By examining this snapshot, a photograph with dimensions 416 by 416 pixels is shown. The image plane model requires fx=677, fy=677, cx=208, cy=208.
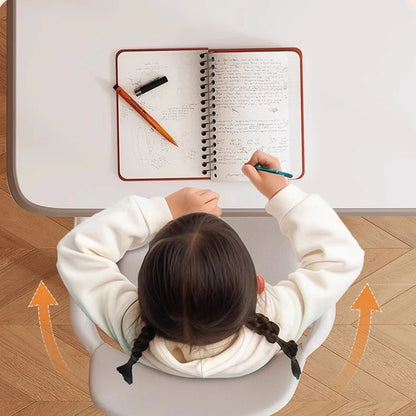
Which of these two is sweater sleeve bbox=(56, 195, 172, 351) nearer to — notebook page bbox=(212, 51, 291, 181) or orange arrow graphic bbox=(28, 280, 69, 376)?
notebook page bbox=(212, 51, 291, 181)

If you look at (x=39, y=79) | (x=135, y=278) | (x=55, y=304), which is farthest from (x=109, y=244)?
(x=55, y=304)

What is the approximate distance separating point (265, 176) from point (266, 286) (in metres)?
0.16

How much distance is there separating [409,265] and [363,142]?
685 millimetres

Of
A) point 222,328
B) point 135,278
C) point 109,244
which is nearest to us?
point 222,328

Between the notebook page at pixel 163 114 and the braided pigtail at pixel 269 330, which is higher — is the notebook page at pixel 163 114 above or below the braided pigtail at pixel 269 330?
above

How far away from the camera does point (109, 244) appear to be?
97cm

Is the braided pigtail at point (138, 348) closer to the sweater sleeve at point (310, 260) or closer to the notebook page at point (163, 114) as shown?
the sweater sleeve at point (310, 260)

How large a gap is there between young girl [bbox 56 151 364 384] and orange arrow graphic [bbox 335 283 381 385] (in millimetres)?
700

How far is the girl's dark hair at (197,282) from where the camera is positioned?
734mm

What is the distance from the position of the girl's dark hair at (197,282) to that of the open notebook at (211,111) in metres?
0.25

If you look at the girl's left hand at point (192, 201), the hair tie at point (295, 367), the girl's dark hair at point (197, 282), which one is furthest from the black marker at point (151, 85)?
the hair tie at point (295, 367)

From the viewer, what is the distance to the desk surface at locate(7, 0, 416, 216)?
102cm

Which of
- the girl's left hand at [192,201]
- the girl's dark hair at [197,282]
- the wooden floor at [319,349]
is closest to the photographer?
the girl's dark hair at [197,282]

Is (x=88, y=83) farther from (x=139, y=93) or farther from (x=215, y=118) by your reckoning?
(x=215, y=118)
